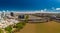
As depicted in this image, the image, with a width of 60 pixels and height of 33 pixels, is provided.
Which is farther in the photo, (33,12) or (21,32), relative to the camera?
(33,12)

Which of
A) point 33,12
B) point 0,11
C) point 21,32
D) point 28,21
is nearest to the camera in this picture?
point 21,32

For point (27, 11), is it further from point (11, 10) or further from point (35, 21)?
point (35, 21)

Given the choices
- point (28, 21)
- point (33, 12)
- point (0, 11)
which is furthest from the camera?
point (33, 12)

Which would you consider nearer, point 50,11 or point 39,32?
point 39,32

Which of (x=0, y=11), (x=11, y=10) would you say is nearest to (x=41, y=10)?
(x=11, y=10)

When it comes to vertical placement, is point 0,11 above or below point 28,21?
above

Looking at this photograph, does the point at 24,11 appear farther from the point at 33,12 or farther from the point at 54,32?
Result: the point at 54,32

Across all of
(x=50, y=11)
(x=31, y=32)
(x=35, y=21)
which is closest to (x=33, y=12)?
(x=50, y=11)

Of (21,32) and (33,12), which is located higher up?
(33,12)

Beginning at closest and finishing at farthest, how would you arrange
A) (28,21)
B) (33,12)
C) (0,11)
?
1. (28,21)
2. (0,11)
3. (33,12)
